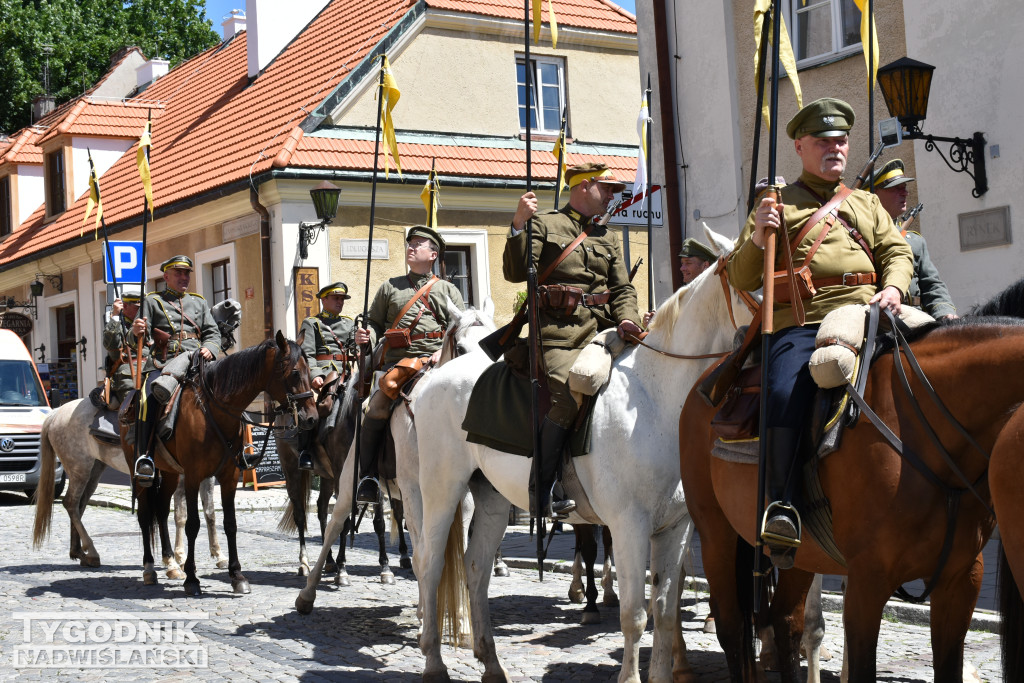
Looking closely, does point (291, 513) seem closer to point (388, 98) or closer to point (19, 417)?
point (388, 98)

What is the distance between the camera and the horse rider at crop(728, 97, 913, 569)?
14.2 ft

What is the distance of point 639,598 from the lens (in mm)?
5383

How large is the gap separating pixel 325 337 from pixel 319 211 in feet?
20.1

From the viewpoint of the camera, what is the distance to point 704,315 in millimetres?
5551

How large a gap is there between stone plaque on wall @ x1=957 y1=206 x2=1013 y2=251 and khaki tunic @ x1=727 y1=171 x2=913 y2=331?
254 inches

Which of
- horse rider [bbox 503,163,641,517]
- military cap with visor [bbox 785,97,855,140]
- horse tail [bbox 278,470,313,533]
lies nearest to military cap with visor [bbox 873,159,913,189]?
horse rider [bbox 503,163,641,517]

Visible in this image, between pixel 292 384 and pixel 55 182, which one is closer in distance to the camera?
pixel 292 384

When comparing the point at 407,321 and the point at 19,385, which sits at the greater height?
the point at 407,321

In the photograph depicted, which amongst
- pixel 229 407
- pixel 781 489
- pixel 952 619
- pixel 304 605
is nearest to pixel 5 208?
pixel 229 407

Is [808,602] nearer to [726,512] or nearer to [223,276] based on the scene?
[726,512]

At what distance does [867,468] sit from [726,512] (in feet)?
3.04

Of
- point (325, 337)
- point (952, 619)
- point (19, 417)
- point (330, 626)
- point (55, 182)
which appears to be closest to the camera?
point (952, 619)

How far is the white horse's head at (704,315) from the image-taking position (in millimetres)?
5344

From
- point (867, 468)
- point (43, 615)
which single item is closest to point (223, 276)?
point (43, 615)
